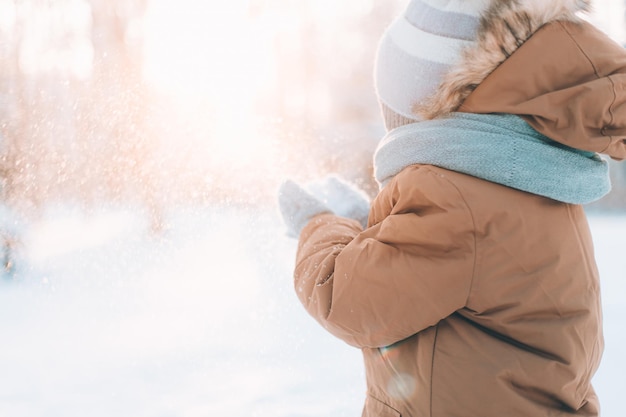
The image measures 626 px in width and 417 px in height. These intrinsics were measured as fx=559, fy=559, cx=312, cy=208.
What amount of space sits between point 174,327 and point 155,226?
7.63ft

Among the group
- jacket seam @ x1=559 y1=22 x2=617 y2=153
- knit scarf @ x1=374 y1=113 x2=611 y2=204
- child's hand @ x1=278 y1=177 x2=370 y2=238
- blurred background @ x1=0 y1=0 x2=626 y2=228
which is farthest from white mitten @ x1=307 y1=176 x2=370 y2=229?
blurred background @ x1=0 y1=0 x2=626 y2=228

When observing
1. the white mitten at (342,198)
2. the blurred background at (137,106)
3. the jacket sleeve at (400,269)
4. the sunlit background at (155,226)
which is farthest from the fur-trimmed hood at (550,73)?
the blurred background at (137,106)

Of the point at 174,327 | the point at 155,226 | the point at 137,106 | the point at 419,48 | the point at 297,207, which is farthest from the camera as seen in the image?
the point at 137,106

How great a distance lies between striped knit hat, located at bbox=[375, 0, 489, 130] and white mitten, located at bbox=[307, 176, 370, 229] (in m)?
0.27

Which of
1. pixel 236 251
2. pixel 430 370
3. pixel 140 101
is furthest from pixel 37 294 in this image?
pixel 430 370

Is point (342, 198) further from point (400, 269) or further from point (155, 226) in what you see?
point (155, 226)

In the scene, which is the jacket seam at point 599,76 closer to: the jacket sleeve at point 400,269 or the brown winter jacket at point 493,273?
the brown winter jacket at point 493,273

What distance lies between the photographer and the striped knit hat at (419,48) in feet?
3.30

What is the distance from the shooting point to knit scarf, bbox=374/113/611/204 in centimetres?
97

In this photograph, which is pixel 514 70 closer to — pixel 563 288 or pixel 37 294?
pixel 563 288

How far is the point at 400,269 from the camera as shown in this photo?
100 cm

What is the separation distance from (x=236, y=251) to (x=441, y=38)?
15.5ft

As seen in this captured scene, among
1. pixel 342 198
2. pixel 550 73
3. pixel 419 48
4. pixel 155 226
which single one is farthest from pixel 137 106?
pixel 550 73

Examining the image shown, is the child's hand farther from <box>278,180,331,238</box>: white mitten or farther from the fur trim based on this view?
the fur trim
